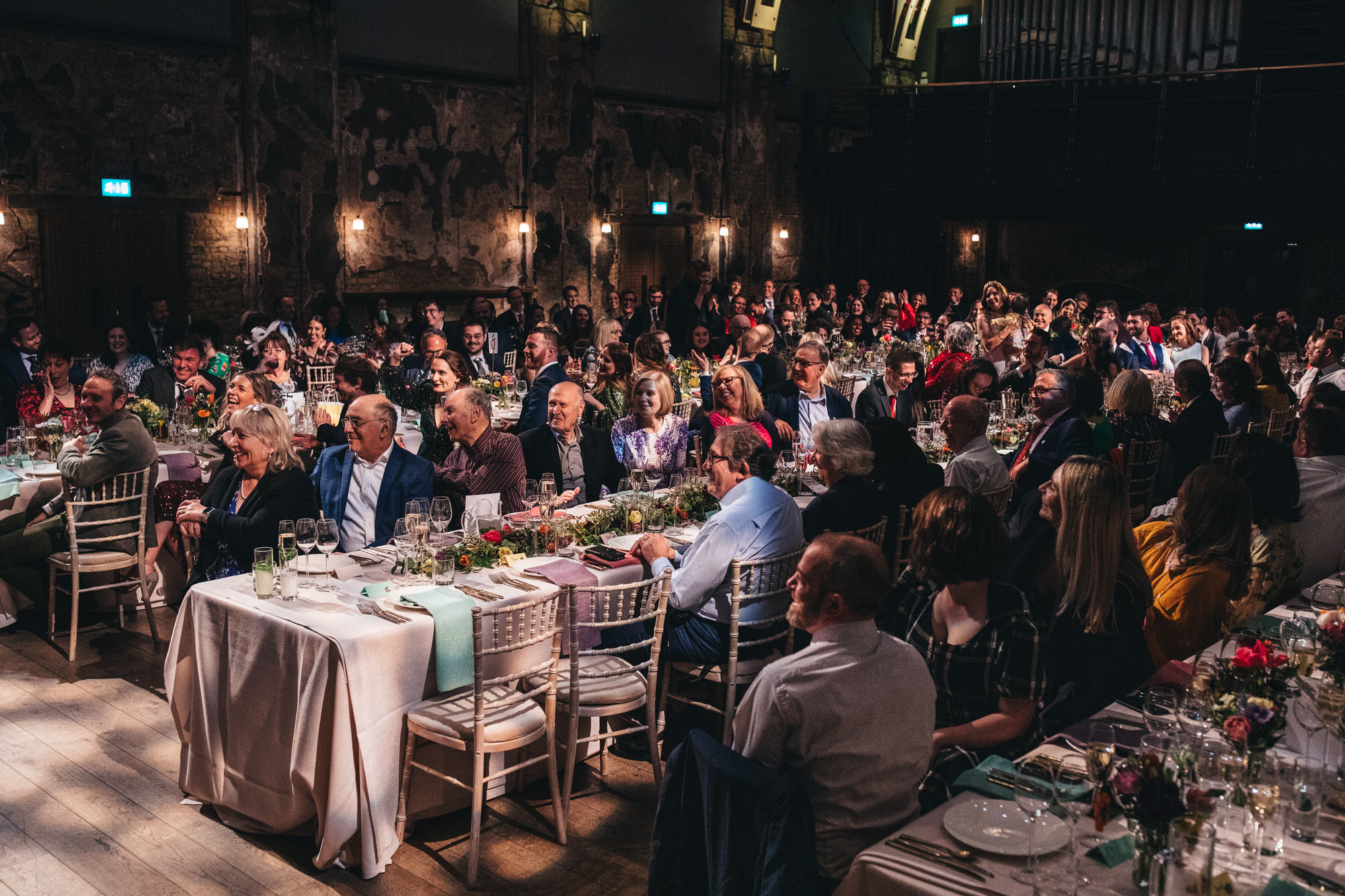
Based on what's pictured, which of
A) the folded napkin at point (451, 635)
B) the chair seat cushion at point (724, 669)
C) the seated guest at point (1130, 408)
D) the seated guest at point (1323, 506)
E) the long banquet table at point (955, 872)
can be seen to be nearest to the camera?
the long banquet table at point (955, 872)

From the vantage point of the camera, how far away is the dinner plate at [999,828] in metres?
2.21

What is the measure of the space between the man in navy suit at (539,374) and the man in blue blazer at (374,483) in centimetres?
180

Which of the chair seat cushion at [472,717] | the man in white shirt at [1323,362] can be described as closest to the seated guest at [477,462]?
the chair seat cushion at [472,717]

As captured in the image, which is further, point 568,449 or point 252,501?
point 568,449

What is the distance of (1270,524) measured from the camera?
14.1 feet

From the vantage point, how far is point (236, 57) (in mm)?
12031

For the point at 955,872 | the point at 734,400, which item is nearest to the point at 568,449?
the point at 734,400

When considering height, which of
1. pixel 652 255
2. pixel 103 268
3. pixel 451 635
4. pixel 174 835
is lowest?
pixel 174 835

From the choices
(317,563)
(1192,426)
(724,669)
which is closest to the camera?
(317,563)

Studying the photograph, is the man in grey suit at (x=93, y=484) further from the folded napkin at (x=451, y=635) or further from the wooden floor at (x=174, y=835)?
the folded napkin at (x=451, y=635)

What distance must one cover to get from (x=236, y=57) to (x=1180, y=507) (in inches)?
440

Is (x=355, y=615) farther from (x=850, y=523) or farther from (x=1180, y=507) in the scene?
(x=1180, y=507)

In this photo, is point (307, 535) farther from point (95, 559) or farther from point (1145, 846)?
point (1145, 846)

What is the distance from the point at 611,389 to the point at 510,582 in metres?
3.09
